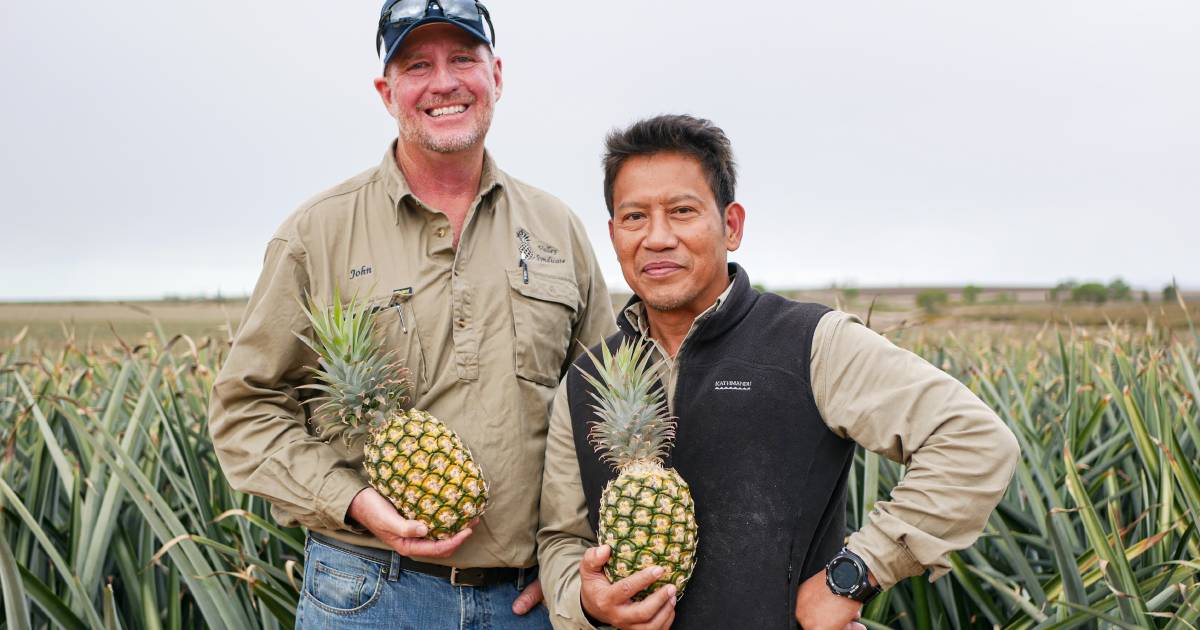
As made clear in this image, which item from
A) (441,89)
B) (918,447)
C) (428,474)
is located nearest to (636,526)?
(428,474)

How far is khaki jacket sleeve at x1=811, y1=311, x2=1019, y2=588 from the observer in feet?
7.54

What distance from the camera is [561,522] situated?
2.85 m

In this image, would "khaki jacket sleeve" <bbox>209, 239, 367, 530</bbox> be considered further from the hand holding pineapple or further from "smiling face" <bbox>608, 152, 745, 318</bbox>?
"smiling face" <bbox>608, 152, 745, 318</bbox>

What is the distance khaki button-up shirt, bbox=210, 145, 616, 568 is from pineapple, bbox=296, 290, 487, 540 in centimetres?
13

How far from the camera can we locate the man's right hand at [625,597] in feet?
7.69

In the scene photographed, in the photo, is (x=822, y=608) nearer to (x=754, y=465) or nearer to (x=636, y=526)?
(x=754, y=465)

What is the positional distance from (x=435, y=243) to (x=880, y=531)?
1.87 m

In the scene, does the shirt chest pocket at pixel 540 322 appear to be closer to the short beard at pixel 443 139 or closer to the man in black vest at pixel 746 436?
the man in black vest at pixel 746 436

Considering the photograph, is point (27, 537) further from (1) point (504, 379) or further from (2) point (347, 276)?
(1) point (504, 379)

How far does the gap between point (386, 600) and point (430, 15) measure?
223 cm

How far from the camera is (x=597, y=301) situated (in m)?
3.74

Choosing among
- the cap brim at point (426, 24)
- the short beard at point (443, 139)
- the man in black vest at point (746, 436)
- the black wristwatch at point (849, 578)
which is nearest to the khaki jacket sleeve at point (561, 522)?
the man in black vest at point (746, 436)

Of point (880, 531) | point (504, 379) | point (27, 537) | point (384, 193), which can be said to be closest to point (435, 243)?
point (384, 193)

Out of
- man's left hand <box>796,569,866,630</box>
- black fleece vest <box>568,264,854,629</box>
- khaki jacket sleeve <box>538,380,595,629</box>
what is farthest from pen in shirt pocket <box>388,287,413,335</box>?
man's left hand <box>796,569,866,630</box>
